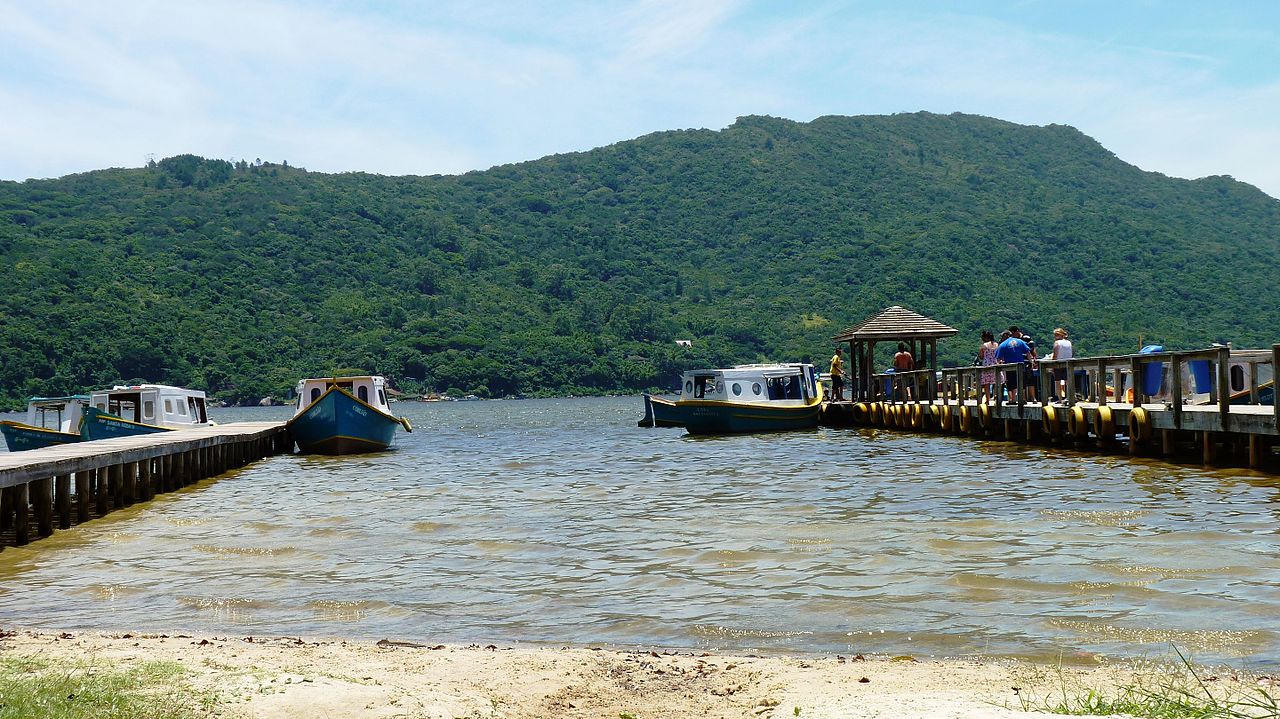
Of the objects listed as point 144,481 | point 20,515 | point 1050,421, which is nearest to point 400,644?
point 20,515

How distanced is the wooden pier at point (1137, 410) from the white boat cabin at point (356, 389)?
17.3 metres

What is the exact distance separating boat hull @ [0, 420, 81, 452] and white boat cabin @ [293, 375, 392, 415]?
7447 millimetres

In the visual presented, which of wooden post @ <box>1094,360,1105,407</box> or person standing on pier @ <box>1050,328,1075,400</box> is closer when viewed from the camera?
wooden post @ <box>1094,360,1105,407</box>

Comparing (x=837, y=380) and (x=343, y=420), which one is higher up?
(x=837, y=380)

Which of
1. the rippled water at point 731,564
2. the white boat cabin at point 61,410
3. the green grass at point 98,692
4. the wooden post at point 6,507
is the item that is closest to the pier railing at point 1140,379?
the rippled water at point 731,564

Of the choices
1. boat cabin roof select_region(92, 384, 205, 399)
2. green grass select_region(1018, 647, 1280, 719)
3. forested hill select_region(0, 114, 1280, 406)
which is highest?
forested hill select_region(0, 114, 1280, 406)

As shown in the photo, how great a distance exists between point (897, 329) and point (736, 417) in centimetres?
648

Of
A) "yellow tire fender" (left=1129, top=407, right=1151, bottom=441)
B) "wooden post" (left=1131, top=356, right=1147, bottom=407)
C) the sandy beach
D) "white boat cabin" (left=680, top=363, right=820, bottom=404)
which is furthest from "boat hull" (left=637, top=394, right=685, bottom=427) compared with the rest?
the sandy beach

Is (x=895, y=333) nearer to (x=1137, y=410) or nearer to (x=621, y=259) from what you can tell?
(x=1137, y=410)

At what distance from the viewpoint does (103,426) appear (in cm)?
3028

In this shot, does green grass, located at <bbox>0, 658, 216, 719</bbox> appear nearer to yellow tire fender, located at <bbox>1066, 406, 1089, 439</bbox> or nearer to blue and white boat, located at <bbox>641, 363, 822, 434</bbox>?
yellow tire fender, located at <bbox>1066, 406, 1089, 439</bbox>

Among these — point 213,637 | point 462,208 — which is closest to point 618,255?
point 462,208

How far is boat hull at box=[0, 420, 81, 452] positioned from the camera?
29.6 m

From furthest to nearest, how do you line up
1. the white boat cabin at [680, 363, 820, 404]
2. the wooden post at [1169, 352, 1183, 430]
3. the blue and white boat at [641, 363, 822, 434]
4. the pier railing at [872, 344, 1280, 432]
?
Result: the white boat cabin at [680, 363, 820, 404]
the blue and white boat at [641, 363, 822, 434]
the wooden post at [1169, 352, 1183, 430]
the pier railing at [872, 344, 1280, 432]
